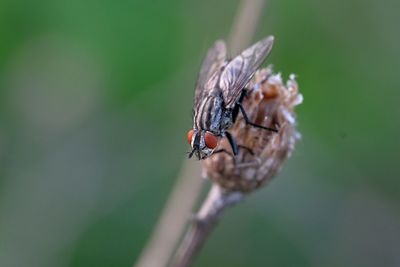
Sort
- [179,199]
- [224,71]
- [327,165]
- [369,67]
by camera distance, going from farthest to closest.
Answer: [369,67] → [327,165] → [179,199] → [224,71]

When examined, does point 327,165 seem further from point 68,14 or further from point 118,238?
point 68,14

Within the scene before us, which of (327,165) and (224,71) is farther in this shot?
(327,165)

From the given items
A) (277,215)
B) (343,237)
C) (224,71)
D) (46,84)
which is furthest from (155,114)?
(224,71)

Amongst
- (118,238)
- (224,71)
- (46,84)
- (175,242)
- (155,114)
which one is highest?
(46,84)

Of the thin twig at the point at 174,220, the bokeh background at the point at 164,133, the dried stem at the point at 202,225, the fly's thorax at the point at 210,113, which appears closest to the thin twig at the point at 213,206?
the dried stem at the point at 202,225

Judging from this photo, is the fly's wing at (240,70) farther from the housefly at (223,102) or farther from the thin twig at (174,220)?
the thin twig at (174,220)

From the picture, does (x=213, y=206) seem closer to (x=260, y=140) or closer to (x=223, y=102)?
(x=260, y=140)

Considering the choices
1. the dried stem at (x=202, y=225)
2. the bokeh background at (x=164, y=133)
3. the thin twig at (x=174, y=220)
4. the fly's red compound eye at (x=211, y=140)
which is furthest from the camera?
the bokeh background at (x=164, y=133)

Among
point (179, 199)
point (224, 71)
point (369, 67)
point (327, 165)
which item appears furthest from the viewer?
point (369, 67)

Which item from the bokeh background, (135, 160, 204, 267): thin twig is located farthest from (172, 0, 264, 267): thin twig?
the bokeh background
